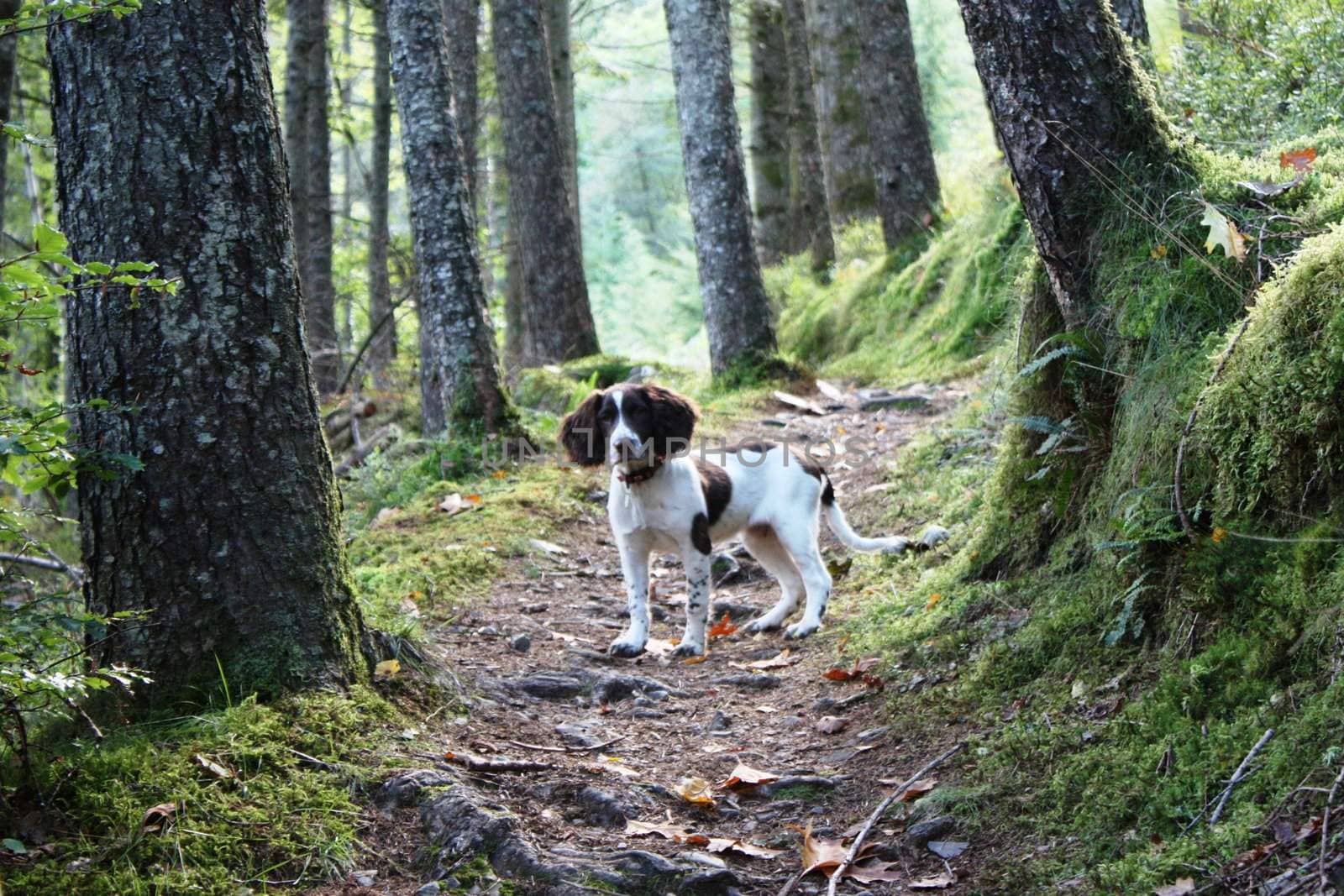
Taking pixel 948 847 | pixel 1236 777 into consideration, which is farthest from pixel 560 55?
pixel 1236 777

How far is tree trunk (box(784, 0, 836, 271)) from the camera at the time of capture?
19.2m

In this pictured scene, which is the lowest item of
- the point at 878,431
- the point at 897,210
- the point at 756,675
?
the point at 756,675

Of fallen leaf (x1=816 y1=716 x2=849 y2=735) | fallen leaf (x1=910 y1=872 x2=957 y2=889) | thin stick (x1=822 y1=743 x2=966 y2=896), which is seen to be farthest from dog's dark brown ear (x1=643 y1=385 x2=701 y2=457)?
fallen leaf (x1=910 y1=872 x2=957 y2=889)

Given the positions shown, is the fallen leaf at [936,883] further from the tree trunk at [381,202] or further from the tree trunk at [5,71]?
the tree trunk at [381,202]

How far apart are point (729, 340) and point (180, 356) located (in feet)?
29.6

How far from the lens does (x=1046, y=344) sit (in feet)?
16.4

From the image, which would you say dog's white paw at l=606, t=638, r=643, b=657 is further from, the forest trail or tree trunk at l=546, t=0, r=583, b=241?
tree trunk at l=546, t=0, r=583, b=241

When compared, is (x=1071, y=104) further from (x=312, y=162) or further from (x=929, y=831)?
(x=312, y=162)

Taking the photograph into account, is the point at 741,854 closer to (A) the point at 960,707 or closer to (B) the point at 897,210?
(A) the point at 960,707

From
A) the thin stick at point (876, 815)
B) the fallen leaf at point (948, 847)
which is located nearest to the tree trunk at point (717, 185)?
the thin stick at point (876, 815)

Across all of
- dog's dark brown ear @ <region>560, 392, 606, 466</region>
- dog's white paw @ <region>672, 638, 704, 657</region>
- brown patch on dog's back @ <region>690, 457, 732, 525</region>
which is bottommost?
dog's white paw @ <region>672, 638, 704, 657</region>

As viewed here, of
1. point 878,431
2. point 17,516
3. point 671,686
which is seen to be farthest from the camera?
point 878,431

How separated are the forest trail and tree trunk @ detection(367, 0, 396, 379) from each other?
38.1 feet

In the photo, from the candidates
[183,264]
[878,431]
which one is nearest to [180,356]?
[183,264]
